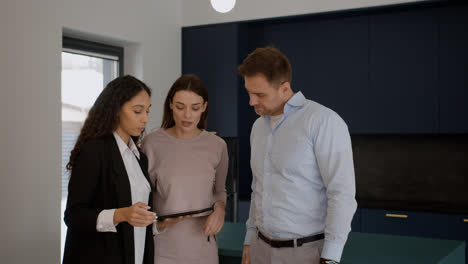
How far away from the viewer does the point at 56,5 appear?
11.8 feet

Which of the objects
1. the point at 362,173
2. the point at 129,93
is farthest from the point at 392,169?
the point at 129,93

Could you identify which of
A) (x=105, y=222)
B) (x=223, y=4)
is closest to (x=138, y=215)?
(x=105, y=222)

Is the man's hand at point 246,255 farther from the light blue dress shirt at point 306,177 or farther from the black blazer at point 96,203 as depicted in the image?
the black blazer at point 96,203

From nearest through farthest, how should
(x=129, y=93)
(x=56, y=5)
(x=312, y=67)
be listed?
1. (x=129, y=93)
2. (x=56, y=5)
3. (x=312, y=67)

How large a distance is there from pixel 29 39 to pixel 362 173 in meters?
3.17

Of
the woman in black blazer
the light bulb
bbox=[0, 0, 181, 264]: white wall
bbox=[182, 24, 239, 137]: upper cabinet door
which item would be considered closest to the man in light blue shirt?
the woman in black blazer

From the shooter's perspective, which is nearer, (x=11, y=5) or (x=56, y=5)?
(x=11, y=5)

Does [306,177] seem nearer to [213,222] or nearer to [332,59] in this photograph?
[213,222]

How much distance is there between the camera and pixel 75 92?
159 inches

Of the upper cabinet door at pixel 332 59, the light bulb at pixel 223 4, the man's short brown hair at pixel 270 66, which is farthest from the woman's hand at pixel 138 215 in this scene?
the upper cabinet door at pixel 332 59

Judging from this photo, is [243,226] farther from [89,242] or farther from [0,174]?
[0,174]

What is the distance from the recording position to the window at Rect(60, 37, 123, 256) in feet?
12.8

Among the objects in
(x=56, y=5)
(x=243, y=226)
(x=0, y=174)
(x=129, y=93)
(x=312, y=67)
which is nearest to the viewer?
(x=129, y=93)

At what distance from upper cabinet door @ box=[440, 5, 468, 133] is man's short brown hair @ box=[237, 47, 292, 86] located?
9.07 feet
